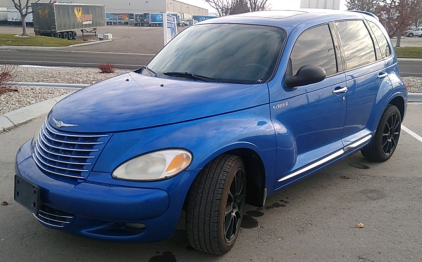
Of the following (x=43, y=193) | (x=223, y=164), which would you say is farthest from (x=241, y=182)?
(x=43, y=193)

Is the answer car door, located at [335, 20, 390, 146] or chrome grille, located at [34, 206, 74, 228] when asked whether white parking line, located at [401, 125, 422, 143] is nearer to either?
car door, located at [335, 20, 390, 146]

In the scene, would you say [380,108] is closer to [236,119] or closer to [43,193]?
[236,119]

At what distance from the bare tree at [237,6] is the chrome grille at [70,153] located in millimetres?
19999

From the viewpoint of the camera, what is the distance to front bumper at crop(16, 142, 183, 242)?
271 centimetres

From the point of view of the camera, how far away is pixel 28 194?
119 inches

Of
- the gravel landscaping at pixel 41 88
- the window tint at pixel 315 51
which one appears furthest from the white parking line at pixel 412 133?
the gravel landscaping at pixel 41 88

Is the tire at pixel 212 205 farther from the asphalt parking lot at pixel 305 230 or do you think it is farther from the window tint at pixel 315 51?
the window tint at pixel 315 51

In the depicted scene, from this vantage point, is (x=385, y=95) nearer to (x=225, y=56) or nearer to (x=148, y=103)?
(x=225, y=56)

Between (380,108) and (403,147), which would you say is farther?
(403,147)

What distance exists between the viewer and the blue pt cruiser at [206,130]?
9.24 ft

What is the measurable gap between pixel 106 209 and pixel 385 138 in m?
4.00

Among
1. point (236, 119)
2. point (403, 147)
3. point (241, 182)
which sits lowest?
point (403, 147)

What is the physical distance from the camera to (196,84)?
361 centimetres

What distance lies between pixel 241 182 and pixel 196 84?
0.92 metres
